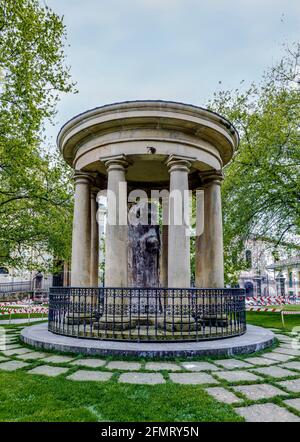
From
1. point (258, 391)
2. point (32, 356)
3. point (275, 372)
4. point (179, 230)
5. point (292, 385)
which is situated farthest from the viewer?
point (179, 230)

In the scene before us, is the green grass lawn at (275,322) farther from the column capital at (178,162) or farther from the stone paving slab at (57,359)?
the stone paving slab at (57,359)

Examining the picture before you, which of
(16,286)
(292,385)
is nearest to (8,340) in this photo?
(292,385)

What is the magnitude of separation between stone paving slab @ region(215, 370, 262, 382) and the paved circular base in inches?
42.2

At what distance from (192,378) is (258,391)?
Answer: 3.14ft

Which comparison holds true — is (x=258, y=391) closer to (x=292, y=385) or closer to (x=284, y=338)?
(x=292, y=385)

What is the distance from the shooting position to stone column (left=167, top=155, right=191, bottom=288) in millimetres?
7617

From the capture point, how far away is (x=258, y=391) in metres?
4.14

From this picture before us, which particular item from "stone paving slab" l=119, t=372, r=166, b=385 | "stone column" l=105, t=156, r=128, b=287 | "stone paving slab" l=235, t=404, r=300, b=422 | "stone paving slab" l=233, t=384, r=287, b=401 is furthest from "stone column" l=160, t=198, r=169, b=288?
"stone paving slab" l=235, t=404, r=300, b=422

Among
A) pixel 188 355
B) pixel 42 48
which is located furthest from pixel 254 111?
pixel 188 355

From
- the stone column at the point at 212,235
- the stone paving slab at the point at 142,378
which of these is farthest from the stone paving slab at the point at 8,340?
the stone column at the point at 212,235

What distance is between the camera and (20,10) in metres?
12.0

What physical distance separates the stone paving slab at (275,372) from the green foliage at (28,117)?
10.9m

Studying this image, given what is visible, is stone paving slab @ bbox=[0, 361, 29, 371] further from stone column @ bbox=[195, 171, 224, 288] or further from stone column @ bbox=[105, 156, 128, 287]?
stone column @ bbox=[195, 171, 224, 288]
